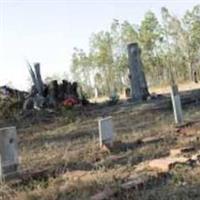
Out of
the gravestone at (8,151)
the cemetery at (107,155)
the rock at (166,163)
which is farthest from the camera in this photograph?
the gravestone at (8,151)

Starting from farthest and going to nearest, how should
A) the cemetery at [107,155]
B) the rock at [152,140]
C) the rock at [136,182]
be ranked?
the rock at [152,140] < the cemetery at [107,155] < the rock at [136,182]

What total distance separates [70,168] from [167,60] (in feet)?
138

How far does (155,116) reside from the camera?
421 inches

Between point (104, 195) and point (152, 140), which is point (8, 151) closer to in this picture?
point (104, 195)

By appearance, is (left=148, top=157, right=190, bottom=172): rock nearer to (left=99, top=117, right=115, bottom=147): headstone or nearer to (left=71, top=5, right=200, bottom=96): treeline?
(left=99, top=117, right=115, bottom=147): headstone

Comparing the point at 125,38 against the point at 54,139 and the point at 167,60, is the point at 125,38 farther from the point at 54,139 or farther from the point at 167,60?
the point at 54,139

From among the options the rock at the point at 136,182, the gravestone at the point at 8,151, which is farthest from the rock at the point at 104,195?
the gravestone at the point at 8,151

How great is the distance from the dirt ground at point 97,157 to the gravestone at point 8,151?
0.56 ft

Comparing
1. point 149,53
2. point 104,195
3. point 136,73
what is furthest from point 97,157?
point 149,53

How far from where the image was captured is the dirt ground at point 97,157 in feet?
15.4

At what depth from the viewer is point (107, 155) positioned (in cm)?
693

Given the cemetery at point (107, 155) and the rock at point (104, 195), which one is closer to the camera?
the rock at point (104, 195)

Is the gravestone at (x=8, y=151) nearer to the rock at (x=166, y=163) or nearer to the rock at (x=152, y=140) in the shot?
the rock at (x=166, y=163)

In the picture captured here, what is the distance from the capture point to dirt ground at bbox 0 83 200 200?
4.70 meters
